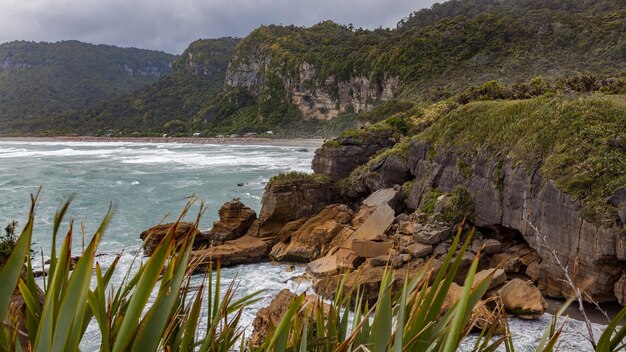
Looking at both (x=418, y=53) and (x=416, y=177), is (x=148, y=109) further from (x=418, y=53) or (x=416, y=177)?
(x=416, y=177)

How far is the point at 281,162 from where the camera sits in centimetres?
4506

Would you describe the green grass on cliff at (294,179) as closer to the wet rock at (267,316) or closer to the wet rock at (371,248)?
the wet rock at (371,248)

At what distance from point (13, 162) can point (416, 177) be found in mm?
49533

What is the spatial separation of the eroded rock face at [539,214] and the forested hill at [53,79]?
13279cm

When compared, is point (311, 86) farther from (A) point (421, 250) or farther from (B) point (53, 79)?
(B) point (53, 79)

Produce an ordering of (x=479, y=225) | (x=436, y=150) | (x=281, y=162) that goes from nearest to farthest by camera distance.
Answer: (x=479, y=225), (x=436, y=150), (x=281, y=162)

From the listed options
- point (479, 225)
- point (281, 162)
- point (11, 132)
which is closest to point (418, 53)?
point (281, 162)

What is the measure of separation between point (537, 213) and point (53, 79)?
18021 cm

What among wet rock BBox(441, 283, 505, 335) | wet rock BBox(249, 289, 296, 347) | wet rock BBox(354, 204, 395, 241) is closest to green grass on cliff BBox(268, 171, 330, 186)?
wet rock BBox(354, 204, 395, 241)

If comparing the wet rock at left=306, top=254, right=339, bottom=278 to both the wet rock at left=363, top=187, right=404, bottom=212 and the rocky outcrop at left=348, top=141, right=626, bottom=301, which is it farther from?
the rocky outcrop at left=348, top=141, right=626, bottom=301

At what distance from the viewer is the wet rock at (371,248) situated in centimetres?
1234

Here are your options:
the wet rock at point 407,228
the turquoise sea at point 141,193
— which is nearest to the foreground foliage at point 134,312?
the turquoise sea at point 141,193

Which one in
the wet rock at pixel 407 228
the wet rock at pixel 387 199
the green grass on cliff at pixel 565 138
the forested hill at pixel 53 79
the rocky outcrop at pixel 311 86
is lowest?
the wet rock at pixel 407 228

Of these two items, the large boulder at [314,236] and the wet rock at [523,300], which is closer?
the wet rock at [523,300]
